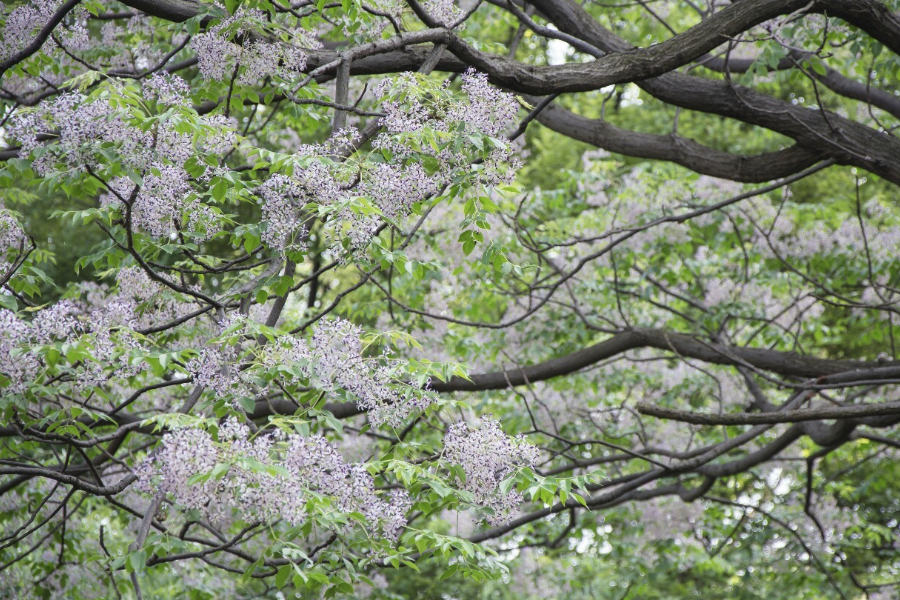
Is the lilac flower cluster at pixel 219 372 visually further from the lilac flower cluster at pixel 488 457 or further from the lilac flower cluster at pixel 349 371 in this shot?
the lilac flower cluster at pixel 488 457

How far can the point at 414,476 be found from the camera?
10.9 feet

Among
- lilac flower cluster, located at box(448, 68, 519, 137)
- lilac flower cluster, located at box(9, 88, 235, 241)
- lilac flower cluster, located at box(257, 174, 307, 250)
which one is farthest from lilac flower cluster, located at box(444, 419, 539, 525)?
lilac flower cluster, located at box(9, 88, 235, 241)

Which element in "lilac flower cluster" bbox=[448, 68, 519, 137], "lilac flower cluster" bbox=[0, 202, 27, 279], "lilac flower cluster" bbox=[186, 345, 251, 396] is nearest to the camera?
"lilac flower cluster" bbox=[186, 345, 251, 396]

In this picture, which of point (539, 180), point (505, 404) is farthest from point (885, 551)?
point (539, 180)

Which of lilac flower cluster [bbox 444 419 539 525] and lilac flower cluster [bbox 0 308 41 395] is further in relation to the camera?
lilac flower cluster [bbox 444 419 539 525]

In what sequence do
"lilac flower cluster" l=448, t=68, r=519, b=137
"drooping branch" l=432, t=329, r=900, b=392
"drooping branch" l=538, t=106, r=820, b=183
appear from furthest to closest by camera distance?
"drooping branch" l=432, t=329, r=900, b=392 → "drooping branch" l=538, t=106, r=820, b=183 → "lilac flower cluster" l=448, t=68, r=519, b=137

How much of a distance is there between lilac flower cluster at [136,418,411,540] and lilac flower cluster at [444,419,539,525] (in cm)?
65

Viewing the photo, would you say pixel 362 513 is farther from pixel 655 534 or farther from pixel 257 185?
pixel 655 534

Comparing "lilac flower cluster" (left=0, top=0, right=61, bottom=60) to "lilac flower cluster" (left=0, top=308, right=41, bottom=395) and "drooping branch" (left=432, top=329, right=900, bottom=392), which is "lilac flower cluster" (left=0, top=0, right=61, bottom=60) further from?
"drooping branch" (left=432, top=329, right=900, bottom=392)

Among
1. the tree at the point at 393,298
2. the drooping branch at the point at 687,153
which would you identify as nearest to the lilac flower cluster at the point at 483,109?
the tree at the point at 393,298

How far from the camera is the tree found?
3.12 meters

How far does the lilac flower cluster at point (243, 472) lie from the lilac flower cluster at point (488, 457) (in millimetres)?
648

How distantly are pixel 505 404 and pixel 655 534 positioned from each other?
202cm

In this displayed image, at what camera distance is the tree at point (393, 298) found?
3.12 metres
